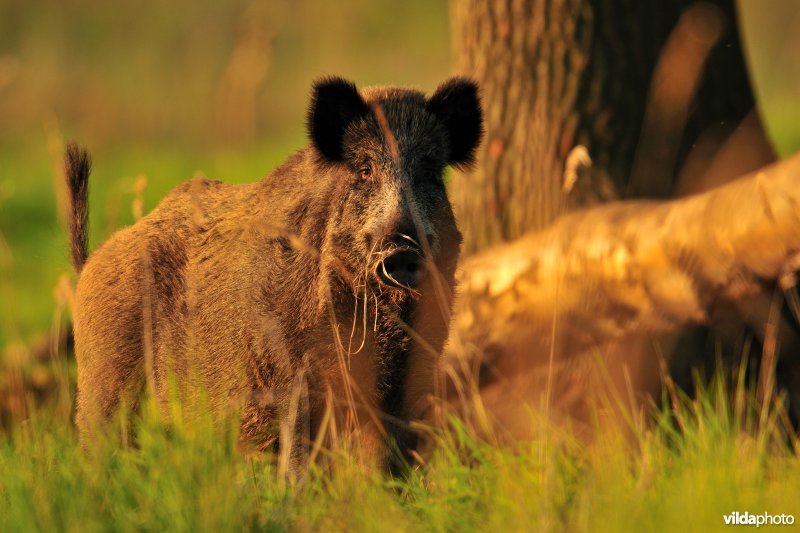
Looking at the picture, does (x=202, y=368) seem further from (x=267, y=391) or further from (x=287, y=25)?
(x=287, y=25)

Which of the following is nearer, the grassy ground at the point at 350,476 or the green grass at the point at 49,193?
the grassy ground at the point at 350,476

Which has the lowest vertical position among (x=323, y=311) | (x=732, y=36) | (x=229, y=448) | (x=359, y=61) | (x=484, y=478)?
(x=484, y=478)

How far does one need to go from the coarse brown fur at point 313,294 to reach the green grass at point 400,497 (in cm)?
68

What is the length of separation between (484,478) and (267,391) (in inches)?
47.2

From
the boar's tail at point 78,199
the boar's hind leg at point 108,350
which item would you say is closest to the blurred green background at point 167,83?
the boar's tail at point 78,199

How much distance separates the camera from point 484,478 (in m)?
3.85

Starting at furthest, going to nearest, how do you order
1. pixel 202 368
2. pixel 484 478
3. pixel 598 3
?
1. pixel 598 3
2. pixel 202 368
3. pixel 484 478

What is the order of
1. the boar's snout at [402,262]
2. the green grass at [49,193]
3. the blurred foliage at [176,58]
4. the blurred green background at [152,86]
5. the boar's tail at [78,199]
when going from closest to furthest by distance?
the boar's snout at [402,262] < the boar's tail at [78,199] < the blurred green background at [152,86] < the green grass at [49,193] < the blurred foliage at [176,58]

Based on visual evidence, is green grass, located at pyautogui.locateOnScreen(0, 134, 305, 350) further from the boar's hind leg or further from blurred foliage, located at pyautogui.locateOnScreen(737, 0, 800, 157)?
blurred foliage, located at pyautogui.locateOnScreen(737, 0, 800, 157)

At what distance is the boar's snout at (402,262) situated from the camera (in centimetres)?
436

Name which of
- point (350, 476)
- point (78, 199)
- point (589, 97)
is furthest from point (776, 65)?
point (350, 476)

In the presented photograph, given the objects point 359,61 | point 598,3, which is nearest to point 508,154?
point 598,3
